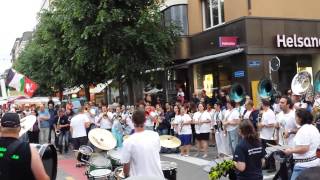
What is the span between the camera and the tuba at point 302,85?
13797 mm

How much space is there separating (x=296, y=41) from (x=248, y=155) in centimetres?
1623

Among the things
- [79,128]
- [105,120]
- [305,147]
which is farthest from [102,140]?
[105,120]

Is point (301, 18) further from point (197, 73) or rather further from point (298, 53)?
point (197, 73)

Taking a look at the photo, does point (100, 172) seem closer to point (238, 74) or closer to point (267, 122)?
point (267, 122)

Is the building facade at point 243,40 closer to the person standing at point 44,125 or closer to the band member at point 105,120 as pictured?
the band member at point 105,120

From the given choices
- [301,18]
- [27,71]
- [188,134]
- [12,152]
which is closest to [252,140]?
[12,152]

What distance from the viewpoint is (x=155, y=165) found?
620 cm

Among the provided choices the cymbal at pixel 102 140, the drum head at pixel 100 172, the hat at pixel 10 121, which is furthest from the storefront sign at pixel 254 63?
the hat at pixel 10 121

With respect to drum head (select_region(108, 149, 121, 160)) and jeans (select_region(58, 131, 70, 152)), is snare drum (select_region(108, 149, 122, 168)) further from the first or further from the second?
jeans (select_region(58, 131, 70, 152))

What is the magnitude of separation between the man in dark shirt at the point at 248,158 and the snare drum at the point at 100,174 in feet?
10.5

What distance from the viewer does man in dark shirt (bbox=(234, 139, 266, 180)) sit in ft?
20.7

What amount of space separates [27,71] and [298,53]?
25191 mm

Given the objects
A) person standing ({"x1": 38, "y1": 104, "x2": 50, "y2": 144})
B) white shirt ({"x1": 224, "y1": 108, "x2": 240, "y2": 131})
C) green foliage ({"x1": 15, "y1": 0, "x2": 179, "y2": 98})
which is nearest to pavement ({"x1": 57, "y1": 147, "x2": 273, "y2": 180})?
white shirt ({"x1": 224, "y1": 108, "x2": 240, "y2": 131})

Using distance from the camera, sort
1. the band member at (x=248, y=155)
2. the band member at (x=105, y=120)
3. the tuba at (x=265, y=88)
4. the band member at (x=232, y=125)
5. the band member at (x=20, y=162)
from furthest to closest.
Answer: the band member at (x=105, y=120) < the tuba at (x=265, y=88) < the band member at (x=232, y=125) < the band member at (x=248, y=155) < the band member at (x=20, y=162)
